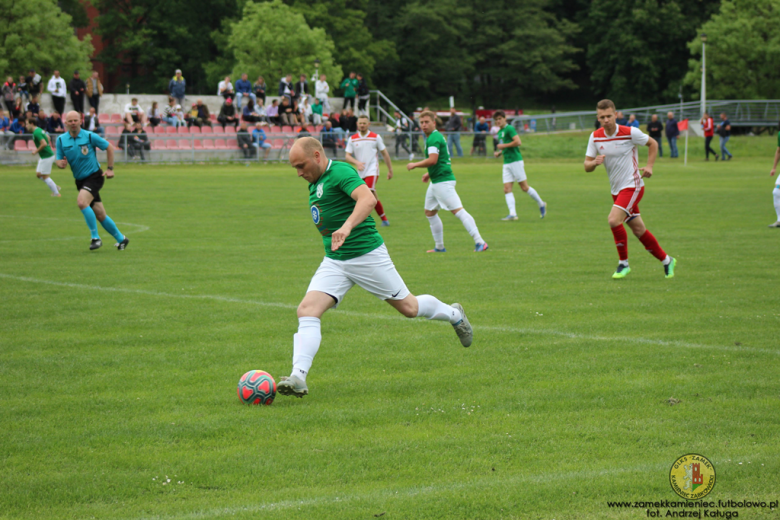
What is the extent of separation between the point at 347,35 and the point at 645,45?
27.7 meters

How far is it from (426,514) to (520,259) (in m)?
8.80

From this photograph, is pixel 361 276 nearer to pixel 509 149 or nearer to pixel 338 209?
pixel 338 209

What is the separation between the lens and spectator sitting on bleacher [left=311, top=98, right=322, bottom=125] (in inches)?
1515

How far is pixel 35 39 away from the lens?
45.8 meters

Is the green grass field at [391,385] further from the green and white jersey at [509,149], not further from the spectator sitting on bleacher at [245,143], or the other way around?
the spectator sitting on bleacher at [245,143]

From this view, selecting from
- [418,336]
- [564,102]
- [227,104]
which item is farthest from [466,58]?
[418,336]

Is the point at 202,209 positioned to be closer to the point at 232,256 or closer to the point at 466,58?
the point at 232,256

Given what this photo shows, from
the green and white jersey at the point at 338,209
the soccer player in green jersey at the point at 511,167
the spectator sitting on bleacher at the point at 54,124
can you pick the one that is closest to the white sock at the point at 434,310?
the green and white jersey at the point at 338,209

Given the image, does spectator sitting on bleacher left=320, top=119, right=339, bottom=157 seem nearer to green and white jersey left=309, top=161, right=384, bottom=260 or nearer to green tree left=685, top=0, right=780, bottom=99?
green and white jersey left=309, top=161, right=384, bottom=260

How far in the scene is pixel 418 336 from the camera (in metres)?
7.67

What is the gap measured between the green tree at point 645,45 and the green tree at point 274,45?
3432 centimetres

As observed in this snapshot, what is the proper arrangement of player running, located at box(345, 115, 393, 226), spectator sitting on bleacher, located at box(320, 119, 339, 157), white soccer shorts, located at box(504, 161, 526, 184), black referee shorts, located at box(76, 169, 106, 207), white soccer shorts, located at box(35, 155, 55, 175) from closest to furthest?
black referee shorts, located at box(76, 169, 106, 207)
player running, located at box(345, 115, 393, 226)
white soccer shorts, located at box(504, 161, 526, 184)
white soccer shorts, located at box(35, 155, 55, 175)
spectator sitting on bleacher, located at box(320, 119, 339, 157)

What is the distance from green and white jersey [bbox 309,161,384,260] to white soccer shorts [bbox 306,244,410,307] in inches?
2.2

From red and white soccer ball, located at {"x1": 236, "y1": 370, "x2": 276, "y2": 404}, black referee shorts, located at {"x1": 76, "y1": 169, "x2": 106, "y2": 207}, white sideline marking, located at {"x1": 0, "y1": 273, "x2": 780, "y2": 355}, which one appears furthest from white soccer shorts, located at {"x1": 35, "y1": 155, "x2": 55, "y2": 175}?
red and white soccer ball, located at {"x1": 236, "y1": 370, "x2": 276, "y2": 404}
